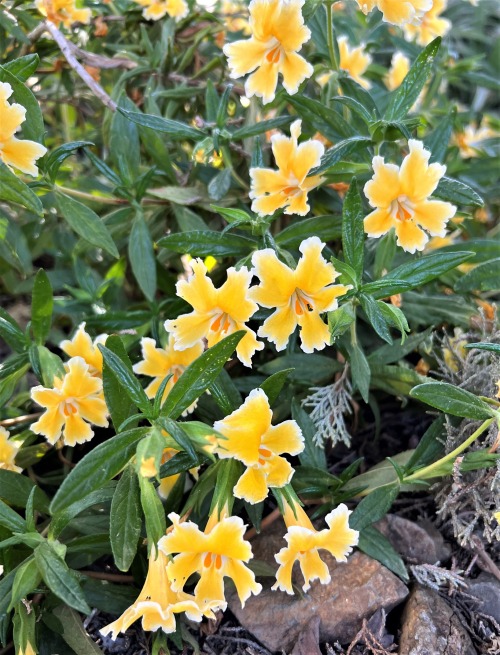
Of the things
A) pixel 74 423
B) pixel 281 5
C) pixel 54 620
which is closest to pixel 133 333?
pixel 74 423

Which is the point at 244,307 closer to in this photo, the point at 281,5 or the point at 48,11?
the point at 281,5

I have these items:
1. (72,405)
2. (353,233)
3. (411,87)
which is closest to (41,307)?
(72,405)

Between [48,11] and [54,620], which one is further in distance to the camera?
[48,11]

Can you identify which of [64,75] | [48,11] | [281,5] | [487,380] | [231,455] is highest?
[281,5]

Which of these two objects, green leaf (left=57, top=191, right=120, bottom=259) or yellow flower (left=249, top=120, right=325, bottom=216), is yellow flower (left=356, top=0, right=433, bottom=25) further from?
green leaf (left=57, top=191, right=120, bottom=259)

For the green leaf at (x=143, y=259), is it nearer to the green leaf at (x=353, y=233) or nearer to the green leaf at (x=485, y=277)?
the green leaf at (x=353, y=233)

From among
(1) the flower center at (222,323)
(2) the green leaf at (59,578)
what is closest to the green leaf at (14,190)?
(1) the flower center at (222,323)
